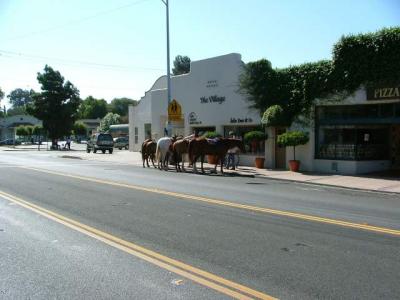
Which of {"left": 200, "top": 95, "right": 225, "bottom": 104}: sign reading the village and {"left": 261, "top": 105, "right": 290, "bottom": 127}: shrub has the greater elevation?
{"left": 200, "top": 95, "right": 225, "bottom": 104}: sign reading the village

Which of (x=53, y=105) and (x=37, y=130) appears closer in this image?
(x=53, y=105)

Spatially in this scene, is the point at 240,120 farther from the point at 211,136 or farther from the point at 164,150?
the point at 164,150

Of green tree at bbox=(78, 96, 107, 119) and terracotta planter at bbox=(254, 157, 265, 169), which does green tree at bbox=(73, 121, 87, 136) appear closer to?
green tree at bbox=(78, 96, 107, 119)

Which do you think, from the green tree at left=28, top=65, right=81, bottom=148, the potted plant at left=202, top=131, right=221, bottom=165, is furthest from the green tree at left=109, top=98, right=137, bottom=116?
the potted plant at left=202, top=131, right=221, bottom=165

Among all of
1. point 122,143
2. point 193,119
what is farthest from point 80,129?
point 193,119

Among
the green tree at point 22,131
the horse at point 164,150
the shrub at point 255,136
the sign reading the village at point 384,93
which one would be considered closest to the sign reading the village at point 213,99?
the shrub at point 255,136

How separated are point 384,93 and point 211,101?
11180mm

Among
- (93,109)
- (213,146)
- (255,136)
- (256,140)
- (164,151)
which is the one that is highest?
(93,109)

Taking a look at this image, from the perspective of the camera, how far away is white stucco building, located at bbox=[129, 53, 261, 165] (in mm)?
26750

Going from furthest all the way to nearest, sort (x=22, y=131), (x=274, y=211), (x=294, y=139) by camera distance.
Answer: (x=22, y=131) < (x=294, y=139) < (x=274, y=211)

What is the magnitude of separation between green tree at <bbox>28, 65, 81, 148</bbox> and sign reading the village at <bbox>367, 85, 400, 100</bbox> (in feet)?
157

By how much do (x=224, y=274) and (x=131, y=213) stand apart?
467 centimetres

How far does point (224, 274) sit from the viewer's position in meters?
5.90

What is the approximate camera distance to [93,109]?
6196 inches
